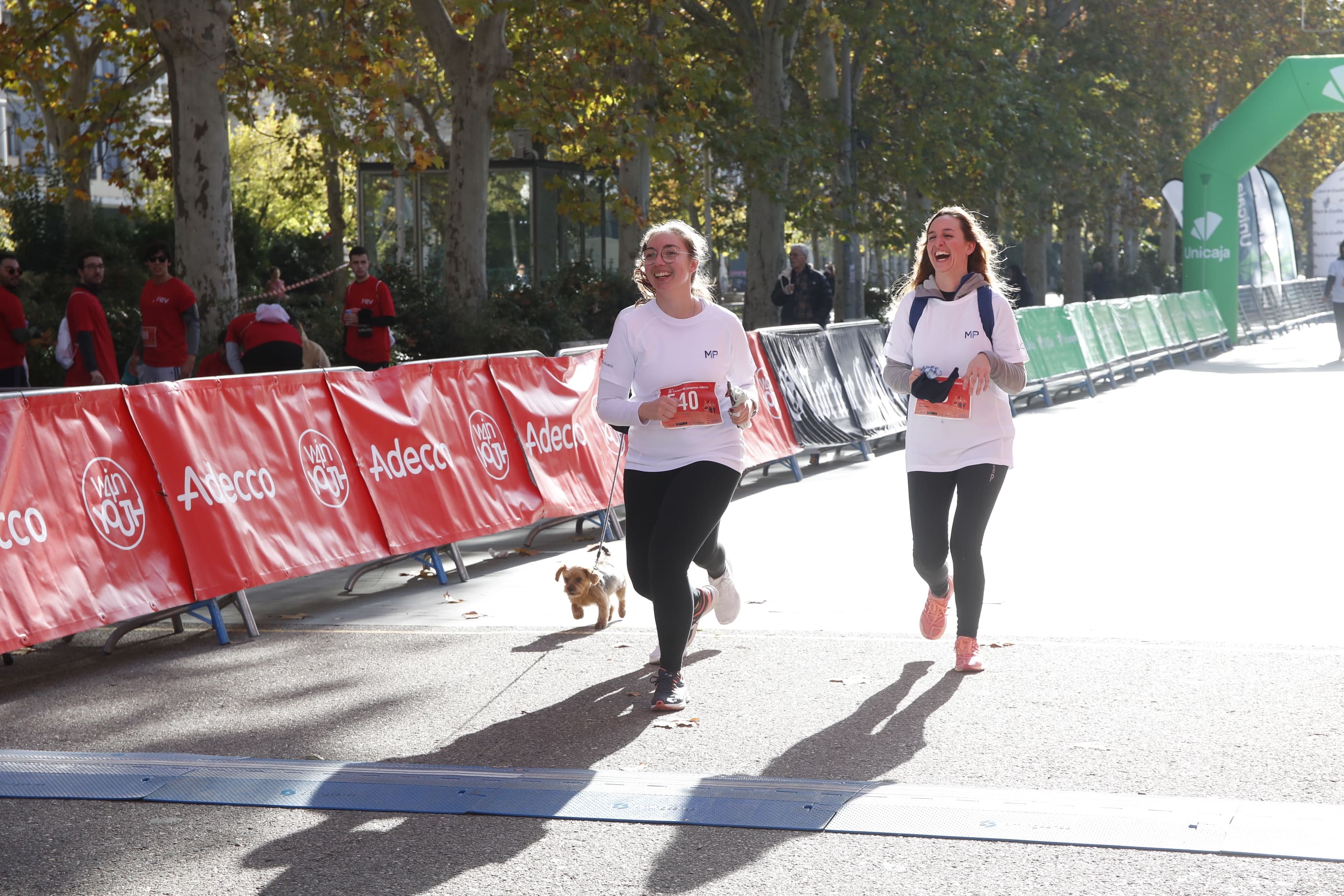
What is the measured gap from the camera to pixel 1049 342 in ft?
70.2

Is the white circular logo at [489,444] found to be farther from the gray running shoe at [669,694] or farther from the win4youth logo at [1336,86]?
the win4youth logo at [1336,86]

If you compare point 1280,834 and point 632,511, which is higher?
point 632,511

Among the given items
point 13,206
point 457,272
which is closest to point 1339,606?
point 457,272

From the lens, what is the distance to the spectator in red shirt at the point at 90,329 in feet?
41.8

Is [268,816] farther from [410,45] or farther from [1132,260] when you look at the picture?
[1132,260]

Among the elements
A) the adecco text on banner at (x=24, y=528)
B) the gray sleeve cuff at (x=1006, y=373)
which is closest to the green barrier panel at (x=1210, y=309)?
the gray sleeve cuff at (x=1006, y=373)

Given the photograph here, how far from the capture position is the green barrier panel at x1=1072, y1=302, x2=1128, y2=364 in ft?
78.0

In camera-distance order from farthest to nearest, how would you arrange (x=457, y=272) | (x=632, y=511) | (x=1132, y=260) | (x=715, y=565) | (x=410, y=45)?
(x=1132, y=260), (x=410, y=45), (x=457, y=272), (x=715, y=565), (x=632, y=511)

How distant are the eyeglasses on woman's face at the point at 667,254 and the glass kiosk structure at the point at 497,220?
19028mm

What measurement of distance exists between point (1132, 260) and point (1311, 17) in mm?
20120

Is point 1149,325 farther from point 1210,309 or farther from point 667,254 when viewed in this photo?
point 667,254

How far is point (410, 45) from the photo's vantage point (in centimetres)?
3203

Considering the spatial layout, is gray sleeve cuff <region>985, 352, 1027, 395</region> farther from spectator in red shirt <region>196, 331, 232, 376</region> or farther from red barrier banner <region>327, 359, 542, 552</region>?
spectator in red shirt <region>196, 331, 232, 376</region>

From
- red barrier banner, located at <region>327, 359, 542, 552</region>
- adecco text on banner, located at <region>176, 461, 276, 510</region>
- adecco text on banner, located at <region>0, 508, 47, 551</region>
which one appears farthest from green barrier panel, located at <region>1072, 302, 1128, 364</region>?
adecco text on banner, located at <region>0, 508, 47, 551</region>
